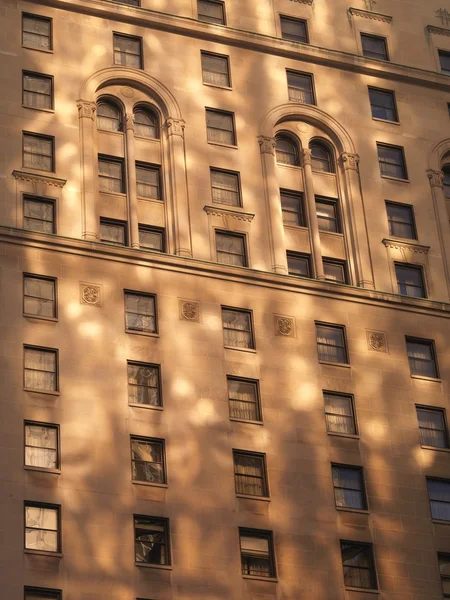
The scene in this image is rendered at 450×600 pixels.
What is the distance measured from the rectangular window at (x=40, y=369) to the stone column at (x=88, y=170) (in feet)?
20.1

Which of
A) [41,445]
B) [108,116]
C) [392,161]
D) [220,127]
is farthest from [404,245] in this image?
[41,445]

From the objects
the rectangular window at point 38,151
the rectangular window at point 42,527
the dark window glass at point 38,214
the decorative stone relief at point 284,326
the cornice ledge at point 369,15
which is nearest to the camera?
the rectangular window at point 42,527

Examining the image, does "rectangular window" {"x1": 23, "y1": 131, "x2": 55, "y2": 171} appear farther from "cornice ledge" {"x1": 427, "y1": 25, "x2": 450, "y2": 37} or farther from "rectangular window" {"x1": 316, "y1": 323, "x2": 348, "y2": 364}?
"cornice ledge" {"x1": 427, "y1": 25, "x2": 450, "y2": 37}

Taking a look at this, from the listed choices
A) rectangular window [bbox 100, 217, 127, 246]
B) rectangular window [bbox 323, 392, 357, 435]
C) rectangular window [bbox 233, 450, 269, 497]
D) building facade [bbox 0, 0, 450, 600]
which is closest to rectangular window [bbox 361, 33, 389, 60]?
building facade [bbox 0, 0, 450, 600]

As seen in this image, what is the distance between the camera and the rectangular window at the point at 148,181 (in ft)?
235

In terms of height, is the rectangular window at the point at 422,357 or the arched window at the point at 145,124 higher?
the arched window at the point at 145,124

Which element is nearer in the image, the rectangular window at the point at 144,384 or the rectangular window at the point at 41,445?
the rectangular window at the point at 41,445

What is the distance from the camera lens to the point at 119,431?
6306cm

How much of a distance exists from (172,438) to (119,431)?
2245 millimetres

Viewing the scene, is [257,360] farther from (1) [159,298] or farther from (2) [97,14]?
(2) [97,14]

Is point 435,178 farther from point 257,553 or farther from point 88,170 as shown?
point 257,553

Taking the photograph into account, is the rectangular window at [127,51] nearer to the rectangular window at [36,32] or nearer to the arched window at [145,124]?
the arched window at [145,124]

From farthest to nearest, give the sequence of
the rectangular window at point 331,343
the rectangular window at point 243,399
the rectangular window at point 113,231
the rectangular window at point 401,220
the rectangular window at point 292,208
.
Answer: the rectangular window at point 401,220, the rectangular window at point 292,208, the rectangular window at point 331,343, the rectangular window at point 113,231, the rectangular window at point 243,399

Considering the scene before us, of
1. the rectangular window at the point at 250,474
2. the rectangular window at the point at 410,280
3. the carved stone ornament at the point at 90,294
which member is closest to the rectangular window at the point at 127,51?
the carved stone ornament at the point at 90,294
